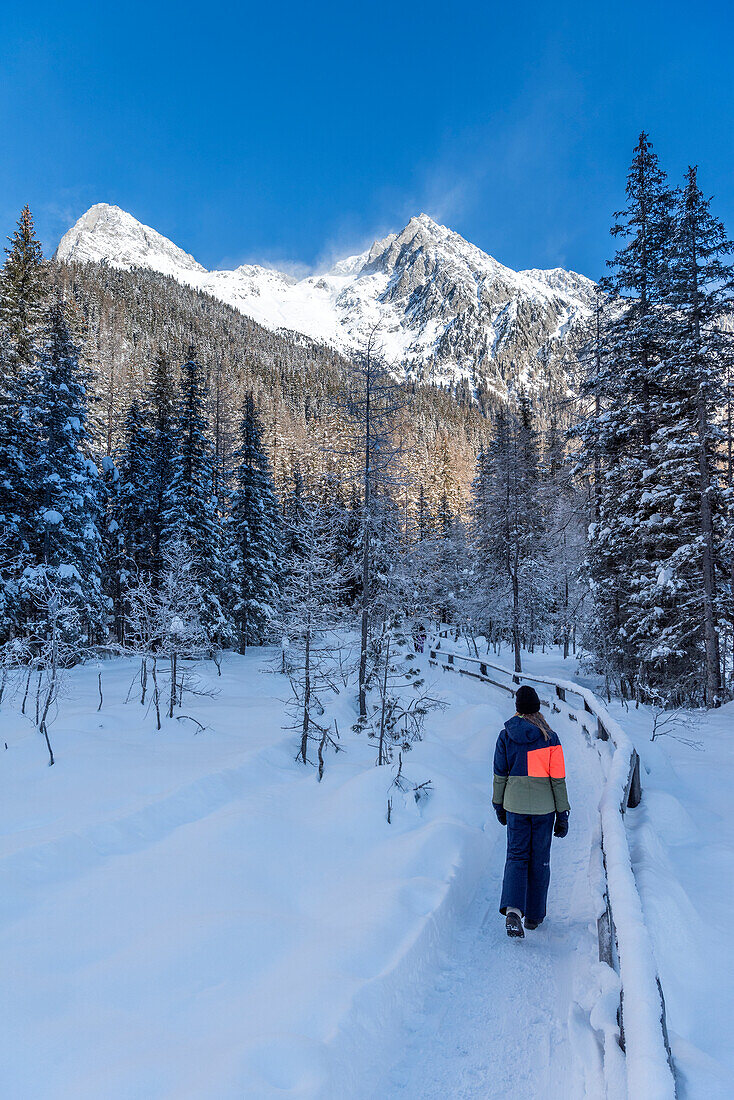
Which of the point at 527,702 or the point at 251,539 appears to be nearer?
the point at 527,702

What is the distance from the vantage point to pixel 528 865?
14.6ft

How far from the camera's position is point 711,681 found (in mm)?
12859

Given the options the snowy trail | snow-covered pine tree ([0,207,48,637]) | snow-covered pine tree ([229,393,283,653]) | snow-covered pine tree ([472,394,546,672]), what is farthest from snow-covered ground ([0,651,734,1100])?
snow-covered pine tree ([229,393,283,653])

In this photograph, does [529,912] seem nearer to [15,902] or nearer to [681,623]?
[15,902]

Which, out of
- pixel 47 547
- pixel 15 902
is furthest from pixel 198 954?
pixel 47 547

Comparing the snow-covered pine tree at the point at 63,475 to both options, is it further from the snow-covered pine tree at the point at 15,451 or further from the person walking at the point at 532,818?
the person walking at the point at 532,818

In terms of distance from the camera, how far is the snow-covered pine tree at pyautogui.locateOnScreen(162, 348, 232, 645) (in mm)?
25219

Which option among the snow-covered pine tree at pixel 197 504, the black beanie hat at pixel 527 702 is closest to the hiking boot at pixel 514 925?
the black beanie hat at pixel 527 702

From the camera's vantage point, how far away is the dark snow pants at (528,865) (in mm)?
4379

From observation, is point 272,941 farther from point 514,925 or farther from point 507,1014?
point 514,925

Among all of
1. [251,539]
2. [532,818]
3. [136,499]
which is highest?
[136,499]

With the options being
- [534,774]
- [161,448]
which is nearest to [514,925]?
[534,774]

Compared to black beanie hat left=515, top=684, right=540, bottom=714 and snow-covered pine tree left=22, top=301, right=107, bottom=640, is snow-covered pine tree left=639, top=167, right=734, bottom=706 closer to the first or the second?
black beanie hat left=515, top=684, right=540, bottom=714

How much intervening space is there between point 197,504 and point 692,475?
21.2 m
